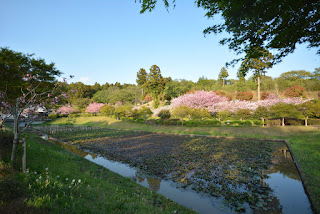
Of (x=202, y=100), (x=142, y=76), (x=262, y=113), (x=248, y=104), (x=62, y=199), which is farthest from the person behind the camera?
(x=142, y=76)

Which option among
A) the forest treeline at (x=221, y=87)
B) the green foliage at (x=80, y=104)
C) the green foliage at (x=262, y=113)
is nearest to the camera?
the green foliage at (x=262, y=113)

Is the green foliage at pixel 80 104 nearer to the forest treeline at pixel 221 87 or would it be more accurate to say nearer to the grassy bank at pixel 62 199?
the forest treeline at pixel 221 87

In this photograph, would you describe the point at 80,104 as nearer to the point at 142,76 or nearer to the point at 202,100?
the point at 142,76

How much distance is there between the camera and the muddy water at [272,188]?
Answer: 4.43 metres

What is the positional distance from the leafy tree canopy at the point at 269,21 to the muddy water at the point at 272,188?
458 cm

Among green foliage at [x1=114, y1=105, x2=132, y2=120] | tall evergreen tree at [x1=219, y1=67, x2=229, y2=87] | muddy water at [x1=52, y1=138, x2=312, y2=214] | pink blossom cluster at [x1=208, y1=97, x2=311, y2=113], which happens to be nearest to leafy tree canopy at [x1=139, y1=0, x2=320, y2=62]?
muddy water at [x1=52, y1=138, x2=312, y2=214]

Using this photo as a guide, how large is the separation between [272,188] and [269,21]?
18.3 feet

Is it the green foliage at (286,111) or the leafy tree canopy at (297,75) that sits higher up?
the leafy tree canopy at (297,75)

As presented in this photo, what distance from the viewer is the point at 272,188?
5492 mm

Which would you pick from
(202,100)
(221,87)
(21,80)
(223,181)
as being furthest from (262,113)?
(221,87)

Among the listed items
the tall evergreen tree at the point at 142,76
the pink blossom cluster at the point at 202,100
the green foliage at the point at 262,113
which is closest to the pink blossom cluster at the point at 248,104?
the pink blossom cluster at the point at 202,100

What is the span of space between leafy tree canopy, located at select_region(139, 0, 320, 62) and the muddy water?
15.0ft

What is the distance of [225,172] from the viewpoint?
265 inches

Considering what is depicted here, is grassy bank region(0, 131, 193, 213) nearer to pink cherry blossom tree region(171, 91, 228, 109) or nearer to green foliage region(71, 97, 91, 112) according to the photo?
pink cherry blossom tree region(171, 91, 228, 109)
